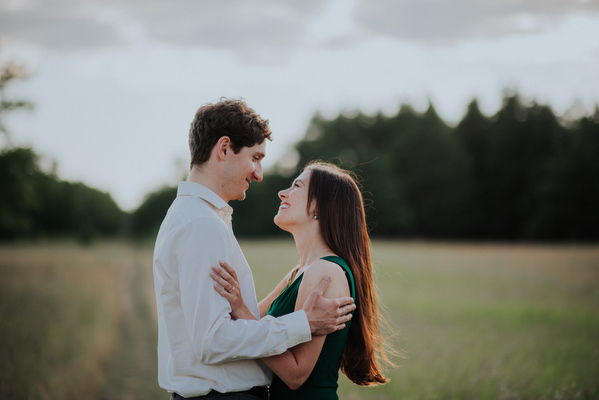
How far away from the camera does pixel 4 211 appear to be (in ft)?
67.0

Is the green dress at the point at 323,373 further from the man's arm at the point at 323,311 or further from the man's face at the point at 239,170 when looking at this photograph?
the man's face at the point at 239,170

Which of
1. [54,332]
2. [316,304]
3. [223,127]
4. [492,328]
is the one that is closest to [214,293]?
[316,304]

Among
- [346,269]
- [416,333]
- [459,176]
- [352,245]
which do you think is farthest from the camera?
[459,176]

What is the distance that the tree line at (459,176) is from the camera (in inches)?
1960

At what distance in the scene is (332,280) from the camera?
2869 mm

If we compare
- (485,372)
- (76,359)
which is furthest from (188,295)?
(76,359)

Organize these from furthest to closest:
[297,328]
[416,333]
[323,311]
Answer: [416,333] < [323,311] < [297,328]

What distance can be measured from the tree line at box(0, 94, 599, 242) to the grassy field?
95.9 ft

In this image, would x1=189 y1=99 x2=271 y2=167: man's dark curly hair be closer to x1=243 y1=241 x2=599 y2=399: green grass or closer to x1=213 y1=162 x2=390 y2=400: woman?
x1=213 y1=162 x2=390 y2=400: woman

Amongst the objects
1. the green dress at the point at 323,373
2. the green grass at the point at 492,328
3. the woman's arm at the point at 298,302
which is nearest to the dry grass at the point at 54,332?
the green grass at the point at 492,328

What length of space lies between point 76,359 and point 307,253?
24.8ft

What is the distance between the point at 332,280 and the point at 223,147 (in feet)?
3.58

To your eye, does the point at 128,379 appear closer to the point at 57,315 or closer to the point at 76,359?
the point at 76,359

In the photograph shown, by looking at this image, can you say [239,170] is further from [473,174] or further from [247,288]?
[473,174]
